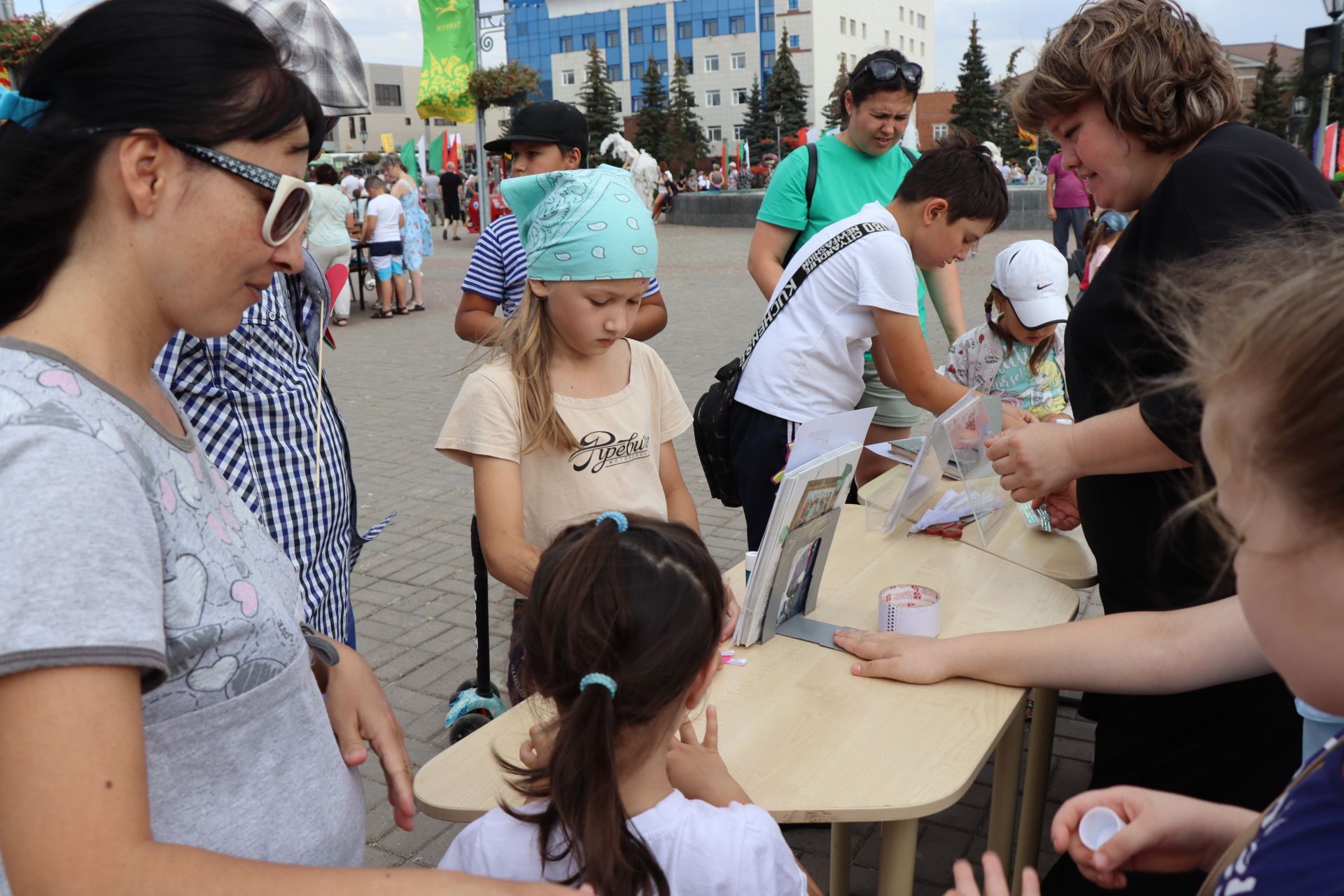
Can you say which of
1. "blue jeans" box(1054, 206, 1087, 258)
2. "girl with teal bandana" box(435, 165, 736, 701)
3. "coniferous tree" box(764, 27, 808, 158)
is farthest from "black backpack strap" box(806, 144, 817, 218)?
"coniferous tree" box(764, 27, 808, 158)

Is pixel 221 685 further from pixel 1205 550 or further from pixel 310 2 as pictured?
pixel 1205 550

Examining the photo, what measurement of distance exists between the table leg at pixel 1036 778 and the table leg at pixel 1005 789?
5 cm

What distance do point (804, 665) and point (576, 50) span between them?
283 ft

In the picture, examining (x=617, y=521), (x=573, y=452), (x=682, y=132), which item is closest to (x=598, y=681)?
(x=617, y=521)

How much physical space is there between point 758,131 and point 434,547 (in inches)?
2255

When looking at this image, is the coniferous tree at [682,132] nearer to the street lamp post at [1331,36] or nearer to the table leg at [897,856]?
the street lamp post at [1331,36]

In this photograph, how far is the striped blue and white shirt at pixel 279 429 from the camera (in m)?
1.81

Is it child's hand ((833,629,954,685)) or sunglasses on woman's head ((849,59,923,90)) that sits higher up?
sunglasses on woman's head ((849,59,923,90))

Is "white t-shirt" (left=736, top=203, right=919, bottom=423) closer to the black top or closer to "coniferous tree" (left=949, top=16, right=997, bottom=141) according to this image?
the black top

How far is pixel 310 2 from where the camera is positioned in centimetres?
190

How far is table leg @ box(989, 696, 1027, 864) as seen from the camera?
7.65ft

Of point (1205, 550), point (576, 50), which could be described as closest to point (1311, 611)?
point (1205, 550)

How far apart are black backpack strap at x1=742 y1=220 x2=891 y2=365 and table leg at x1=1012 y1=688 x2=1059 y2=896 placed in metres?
1.31

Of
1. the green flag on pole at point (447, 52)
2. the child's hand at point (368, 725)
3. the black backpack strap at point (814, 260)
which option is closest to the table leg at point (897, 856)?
the child's hand at point (368, 725)
